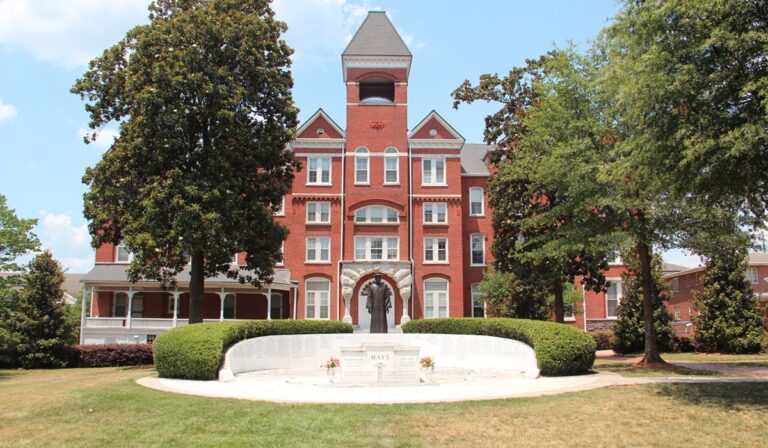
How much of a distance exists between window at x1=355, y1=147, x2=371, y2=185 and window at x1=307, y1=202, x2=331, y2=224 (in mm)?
2732

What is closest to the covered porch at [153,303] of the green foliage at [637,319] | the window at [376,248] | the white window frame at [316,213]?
the white window frame at [316,213]

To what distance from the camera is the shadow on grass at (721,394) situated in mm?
12070

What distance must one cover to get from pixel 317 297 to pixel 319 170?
28.0ft

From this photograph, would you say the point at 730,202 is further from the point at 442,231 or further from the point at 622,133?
the point at 442,231

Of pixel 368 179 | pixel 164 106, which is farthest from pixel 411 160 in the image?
pixel 164 106

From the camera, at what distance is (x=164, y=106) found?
23594 mm

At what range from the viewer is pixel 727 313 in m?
30.4

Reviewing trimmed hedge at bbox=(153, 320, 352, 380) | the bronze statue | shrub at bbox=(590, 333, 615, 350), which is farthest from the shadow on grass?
shrub at bbox=(590, 333, 615, 350)

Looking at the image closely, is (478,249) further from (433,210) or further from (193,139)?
(193,139)

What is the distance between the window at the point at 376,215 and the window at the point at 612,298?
1552 cm

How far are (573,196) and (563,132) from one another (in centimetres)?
248

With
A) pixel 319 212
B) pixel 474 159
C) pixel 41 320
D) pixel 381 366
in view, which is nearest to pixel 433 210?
pixel 474 159

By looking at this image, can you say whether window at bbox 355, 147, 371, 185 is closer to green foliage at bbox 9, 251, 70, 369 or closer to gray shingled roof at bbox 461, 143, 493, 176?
gray shingled roof at bbox 461, 143, 493, 176

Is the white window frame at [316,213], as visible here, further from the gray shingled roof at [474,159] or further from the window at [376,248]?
the gray shingled roof at [474,159]
